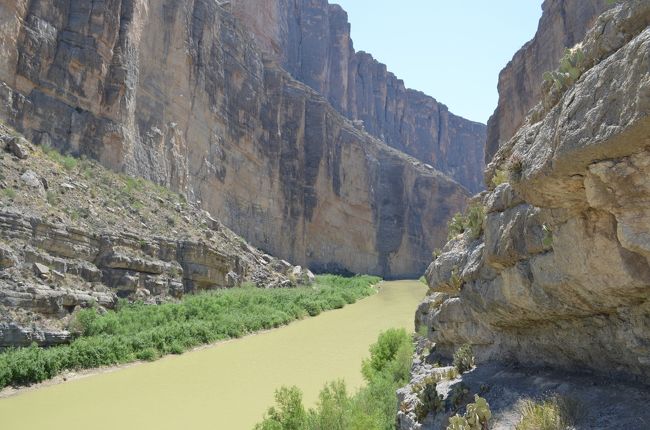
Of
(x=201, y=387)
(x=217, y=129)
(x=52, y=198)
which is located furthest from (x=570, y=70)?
(x=217, y=129)

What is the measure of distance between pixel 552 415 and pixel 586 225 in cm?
209

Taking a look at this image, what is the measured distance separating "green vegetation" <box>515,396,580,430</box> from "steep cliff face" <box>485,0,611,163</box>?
2278 centimetres

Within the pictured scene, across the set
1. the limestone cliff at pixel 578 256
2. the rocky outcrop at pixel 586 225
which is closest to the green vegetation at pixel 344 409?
the limestone cliff at pixel 578 256

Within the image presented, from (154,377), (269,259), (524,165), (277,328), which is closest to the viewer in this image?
(524,165)

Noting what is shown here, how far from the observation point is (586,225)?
547 cm

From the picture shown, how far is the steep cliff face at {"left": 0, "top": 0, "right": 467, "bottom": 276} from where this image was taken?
2798 cm

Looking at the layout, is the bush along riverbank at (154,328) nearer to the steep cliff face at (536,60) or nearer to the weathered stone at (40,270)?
the weathered stone at (40,270)

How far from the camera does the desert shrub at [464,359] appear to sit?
9.01 meters

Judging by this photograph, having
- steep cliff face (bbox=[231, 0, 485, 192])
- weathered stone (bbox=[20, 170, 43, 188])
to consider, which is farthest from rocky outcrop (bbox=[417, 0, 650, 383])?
steep cliff face (bbox=[231, 0, 485, 192])

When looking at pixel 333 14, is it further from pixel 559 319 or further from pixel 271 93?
pixel 559 319

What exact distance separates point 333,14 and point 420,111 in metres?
32.5

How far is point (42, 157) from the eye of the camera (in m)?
25.0

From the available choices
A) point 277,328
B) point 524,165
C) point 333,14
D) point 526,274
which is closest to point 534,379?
point 526,274

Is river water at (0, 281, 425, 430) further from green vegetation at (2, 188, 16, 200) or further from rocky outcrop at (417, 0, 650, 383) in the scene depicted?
rocky outcrop at (417, 0, 650, 383)
